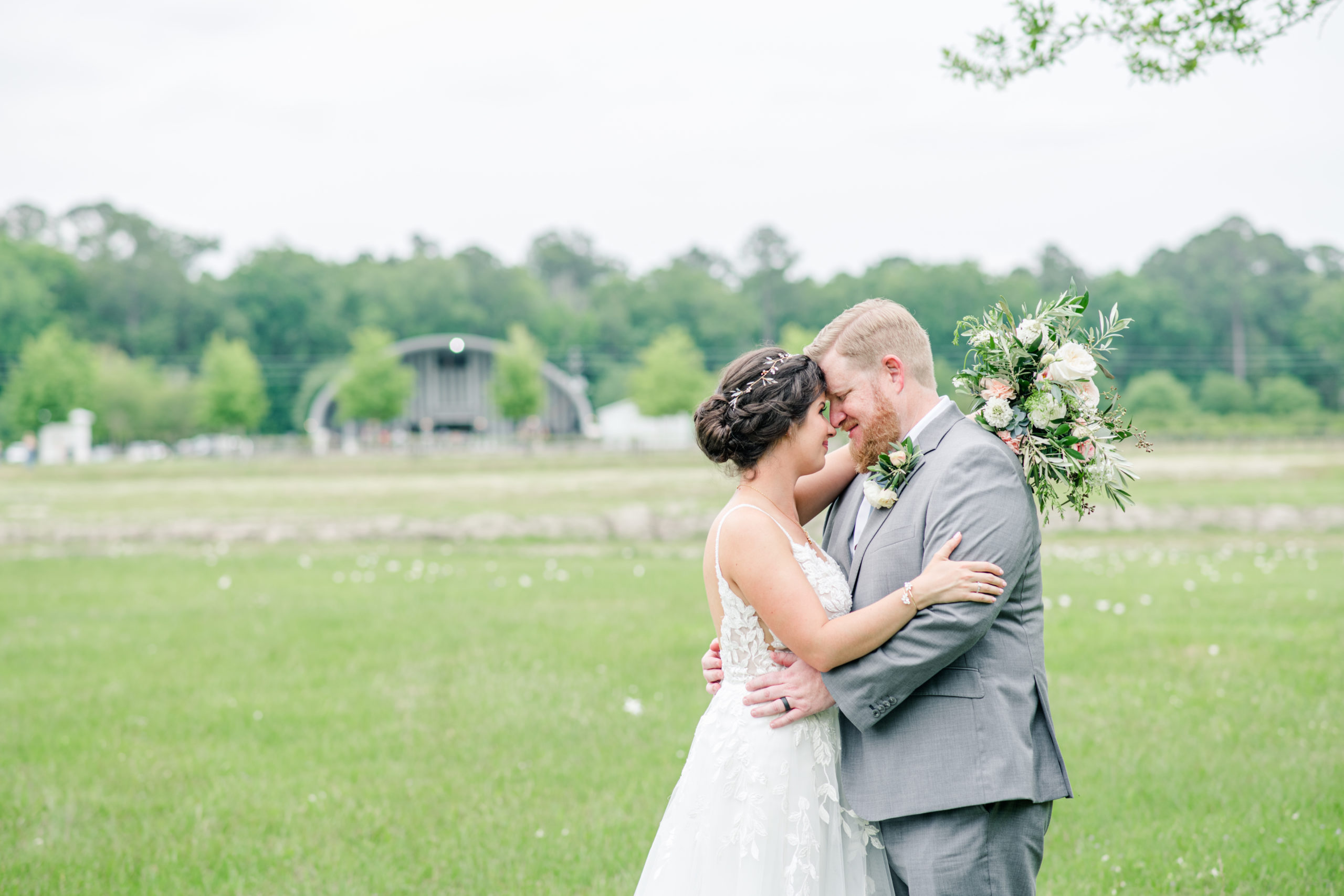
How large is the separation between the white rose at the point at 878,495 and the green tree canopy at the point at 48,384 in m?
83.9

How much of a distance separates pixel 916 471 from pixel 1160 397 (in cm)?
10244

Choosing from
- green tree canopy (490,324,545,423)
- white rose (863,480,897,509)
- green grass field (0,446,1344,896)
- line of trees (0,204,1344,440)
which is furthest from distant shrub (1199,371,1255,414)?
white rose (863,480,897,509)

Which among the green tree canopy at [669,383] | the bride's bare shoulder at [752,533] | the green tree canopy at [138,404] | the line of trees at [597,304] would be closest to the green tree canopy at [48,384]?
the green tree canopy at [138,404]

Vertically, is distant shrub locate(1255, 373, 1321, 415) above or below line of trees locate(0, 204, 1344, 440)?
below

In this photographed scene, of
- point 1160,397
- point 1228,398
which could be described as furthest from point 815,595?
point 1228,398

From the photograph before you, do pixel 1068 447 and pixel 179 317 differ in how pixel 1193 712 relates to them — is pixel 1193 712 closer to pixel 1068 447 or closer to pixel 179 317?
pixel 1068 447

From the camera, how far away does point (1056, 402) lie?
3.64 meters

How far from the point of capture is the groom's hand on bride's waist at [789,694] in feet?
12.8

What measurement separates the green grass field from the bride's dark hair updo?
9.63ft

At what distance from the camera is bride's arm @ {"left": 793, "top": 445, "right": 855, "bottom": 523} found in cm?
462

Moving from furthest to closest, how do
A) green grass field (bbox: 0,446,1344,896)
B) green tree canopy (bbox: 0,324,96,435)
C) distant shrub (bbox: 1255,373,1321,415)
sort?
distant shrub (bbox: 1255,373,1321,415)
green tree canopy (bbox: 0,324,96,435)
green grass field (bbox: 0,446,1344,896)

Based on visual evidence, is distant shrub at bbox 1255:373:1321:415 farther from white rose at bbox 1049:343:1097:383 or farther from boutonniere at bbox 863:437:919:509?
boutonniere at bbox 863:437:919:509

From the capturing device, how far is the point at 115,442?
83.4 m

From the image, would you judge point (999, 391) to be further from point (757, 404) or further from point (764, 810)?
point (764, 810)
